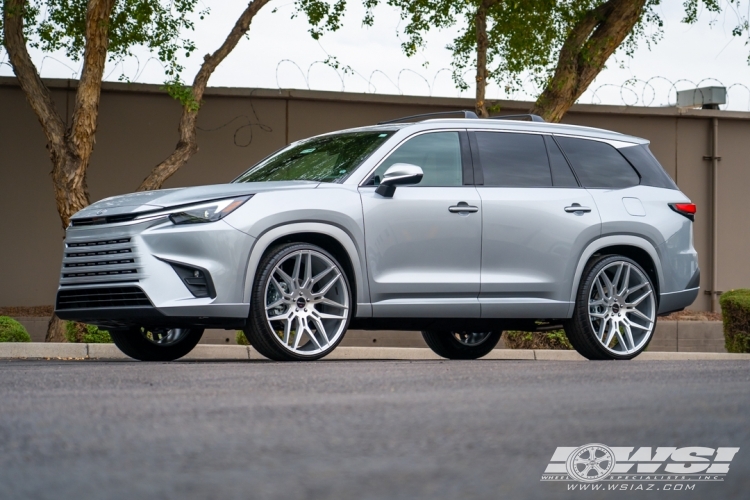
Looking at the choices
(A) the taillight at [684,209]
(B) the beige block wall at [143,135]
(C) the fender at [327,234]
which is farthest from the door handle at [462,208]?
(B) the beige block wall at [143,135]

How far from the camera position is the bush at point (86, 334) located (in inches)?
492

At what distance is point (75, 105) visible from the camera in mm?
13156

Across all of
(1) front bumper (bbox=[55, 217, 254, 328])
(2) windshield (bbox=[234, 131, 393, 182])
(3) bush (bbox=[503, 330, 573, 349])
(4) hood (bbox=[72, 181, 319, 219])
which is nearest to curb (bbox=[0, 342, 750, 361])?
(3) bush (bbox=[503, 330, 573, 349])

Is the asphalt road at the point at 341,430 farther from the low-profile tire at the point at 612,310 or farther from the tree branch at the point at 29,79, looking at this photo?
the tree branch at the point at 29,79

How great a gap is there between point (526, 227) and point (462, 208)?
600mm

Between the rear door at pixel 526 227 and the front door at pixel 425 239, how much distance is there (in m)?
0.14

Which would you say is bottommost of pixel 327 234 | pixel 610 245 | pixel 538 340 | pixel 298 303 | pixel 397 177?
pixel 538 340

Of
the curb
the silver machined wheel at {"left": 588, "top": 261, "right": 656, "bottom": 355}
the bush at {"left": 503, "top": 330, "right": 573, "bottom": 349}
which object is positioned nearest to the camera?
the silver machined wheel at {"left": 588, "top": 261, "right": 656, "bottom": 355}

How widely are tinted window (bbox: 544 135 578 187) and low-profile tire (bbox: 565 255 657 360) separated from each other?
695mm

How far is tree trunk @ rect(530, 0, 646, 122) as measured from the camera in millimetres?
15195

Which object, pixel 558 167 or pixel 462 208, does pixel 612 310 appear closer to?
pixel 558 167

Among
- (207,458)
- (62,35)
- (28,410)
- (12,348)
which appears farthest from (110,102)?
(207,458)

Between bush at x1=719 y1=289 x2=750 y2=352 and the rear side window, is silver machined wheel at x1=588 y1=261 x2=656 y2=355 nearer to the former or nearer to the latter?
the rear side window

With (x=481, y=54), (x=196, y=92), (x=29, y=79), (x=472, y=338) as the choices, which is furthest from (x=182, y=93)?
(x=472, y=338)
